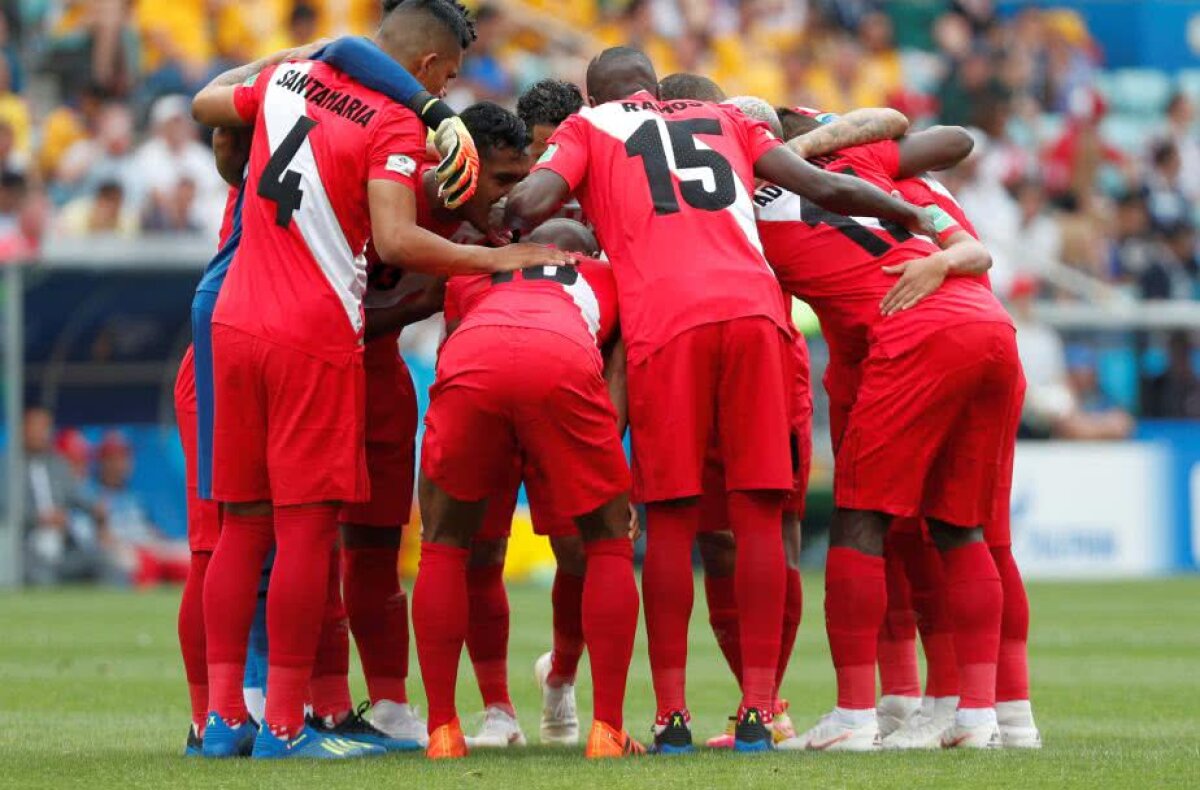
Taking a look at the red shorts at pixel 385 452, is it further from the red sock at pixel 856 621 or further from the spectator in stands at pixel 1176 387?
the spectator in stands at pixel 1176 387

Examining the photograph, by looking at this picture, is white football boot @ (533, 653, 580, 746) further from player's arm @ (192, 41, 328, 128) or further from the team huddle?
player's arm @ (192, 41, 328, 128)

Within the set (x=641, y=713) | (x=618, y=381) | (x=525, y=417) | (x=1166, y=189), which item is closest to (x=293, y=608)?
(x=525, y=417)

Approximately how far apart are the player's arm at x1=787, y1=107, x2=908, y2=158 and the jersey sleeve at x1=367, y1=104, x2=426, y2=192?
4.46 ft

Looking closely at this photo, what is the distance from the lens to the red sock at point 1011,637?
7.17 metres

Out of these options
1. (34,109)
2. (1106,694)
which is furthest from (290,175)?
(34,109)

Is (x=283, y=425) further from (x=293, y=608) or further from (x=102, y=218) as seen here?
(x=102, y=218)

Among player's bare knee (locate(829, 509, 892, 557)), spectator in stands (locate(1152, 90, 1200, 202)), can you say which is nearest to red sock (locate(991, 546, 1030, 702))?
player's bare knee (locate(829, 509, 892, 557))

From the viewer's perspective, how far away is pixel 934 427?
687 centimetres

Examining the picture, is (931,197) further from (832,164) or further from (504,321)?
(504,321)

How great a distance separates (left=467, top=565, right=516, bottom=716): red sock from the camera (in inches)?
297

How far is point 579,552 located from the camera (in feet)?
24.7

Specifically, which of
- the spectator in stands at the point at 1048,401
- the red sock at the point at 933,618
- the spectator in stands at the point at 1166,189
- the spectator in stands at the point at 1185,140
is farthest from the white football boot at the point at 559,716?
the spectator in stands at the point at 1185,140

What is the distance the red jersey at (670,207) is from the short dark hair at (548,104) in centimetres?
48

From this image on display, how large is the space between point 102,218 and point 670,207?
39.3 feet
